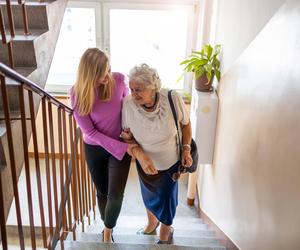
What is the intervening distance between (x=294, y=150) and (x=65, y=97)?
3.53 meters

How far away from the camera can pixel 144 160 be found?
2.02 meters

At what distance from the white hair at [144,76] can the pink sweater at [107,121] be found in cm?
18

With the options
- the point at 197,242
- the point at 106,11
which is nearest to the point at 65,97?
the point at 106,11

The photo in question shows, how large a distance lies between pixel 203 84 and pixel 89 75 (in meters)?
1.53

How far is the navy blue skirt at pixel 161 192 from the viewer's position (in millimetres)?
2180

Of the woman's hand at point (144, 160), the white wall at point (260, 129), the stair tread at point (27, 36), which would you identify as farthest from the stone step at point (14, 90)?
the white wall at point (260, 129)

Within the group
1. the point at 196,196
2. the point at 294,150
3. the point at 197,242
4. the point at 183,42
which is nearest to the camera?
the point at 294,150

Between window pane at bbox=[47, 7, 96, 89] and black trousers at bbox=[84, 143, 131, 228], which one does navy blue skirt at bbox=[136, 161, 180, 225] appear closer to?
black trousers at bbox=[84, 143, 131, 228]

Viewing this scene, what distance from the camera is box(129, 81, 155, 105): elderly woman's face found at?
1877mm

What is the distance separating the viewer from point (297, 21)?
1448mm

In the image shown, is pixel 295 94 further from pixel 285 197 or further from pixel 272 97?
pixel 285 197

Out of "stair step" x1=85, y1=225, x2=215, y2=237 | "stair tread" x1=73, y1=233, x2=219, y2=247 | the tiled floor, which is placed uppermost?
"stair tread" x1=73, y1=233, x2=219, y2=247

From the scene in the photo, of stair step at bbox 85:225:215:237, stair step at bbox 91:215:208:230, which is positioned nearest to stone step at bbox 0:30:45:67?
stair step at bbox 85:225:215:237

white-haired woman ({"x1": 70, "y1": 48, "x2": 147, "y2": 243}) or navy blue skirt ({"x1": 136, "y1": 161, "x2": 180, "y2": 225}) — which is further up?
white-haired woman ({"x1": 70, "y1": 48, "x2": 147, "y2": 243})
